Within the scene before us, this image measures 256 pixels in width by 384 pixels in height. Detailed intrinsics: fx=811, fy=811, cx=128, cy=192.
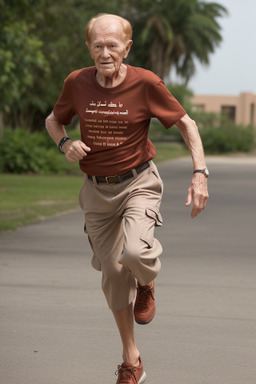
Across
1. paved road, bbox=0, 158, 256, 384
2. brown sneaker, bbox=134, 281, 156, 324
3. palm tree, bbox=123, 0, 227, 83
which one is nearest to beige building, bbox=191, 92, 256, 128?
palm tree, bbox=123, 0, 227, 83

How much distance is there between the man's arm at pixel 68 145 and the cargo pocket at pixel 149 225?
48 centimetres

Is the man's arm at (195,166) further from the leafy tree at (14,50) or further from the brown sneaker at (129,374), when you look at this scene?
the leafy tree at (14,50)

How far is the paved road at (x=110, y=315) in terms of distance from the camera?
5.06 m

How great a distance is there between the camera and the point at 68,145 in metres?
4.56

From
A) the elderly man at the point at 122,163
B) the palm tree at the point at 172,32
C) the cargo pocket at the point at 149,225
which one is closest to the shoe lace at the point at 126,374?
the elderly man at the point at 122,163

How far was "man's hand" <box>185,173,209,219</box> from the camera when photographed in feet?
14.0

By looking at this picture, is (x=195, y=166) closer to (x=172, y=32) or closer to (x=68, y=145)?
(x=68, y=145)

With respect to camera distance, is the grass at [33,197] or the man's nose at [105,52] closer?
the man's nose at [105,52]

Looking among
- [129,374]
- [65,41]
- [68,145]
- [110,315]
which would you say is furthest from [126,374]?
[65,41]

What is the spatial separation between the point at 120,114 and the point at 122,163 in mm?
286

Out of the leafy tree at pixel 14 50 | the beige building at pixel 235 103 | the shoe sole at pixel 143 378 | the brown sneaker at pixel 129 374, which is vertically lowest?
the beige building at pixel 235 103

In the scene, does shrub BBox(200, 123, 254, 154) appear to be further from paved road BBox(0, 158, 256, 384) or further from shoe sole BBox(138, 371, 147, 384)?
shoe sole BBox(138, 371, 147, 384)

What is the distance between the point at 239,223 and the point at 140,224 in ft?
30.5

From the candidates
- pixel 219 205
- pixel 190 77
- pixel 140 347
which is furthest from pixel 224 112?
pixel 140 347
